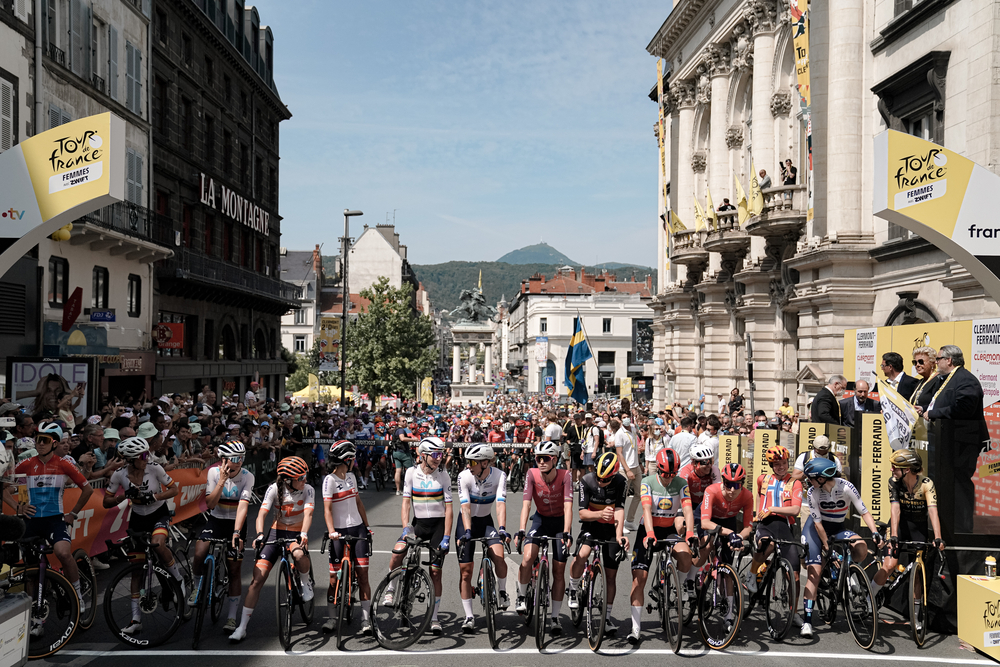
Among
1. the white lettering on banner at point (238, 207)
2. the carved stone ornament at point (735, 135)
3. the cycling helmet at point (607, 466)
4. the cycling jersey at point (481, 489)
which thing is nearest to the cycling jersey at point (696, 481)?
the cycling helmet at point (607, 466)

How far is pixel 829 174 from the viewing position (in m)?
21.3

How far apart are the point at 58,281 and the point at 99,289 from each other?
2330 millimetres

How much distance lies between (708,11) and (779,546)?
96.0 feet

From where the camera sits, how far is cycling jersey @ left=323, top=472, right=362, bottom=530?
8.56 m

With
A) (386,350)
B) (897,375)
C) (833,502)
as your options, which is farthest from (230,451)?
(386,350)

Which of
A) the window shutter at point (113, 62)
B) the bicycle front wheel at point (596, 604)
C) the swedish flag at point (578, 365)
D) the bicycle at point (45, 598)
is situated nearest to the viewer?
the bicycle at point (45, 598)

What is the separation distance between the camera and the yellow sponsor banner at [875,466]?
10547 mm

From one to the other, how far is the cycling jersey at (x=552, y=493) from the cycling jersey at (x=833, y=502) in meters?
2.47

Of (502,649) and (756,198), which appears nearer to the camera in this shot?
(502,649)

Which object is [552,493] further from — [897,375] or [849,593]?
[897,375]

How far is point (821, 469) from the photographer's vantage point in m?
8.57

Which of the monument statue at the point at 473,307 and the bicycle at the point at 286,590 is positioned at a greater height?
the monument statue at the point at 473,307

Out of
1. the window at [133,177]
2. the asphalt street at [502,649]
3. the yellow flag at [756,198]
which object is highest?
the window at [133,177]

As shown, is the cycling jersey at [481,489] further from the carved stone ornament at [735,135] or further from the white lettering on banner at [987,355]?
the carved stone ornament at [735,135]
